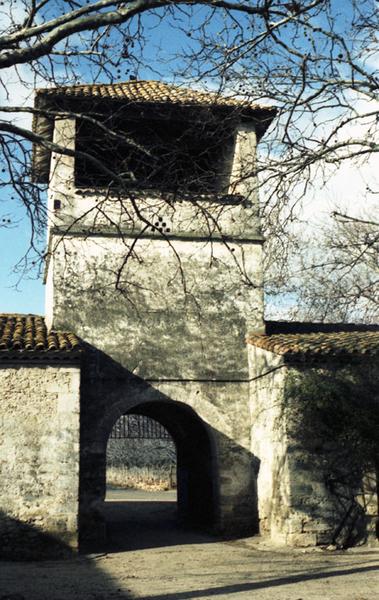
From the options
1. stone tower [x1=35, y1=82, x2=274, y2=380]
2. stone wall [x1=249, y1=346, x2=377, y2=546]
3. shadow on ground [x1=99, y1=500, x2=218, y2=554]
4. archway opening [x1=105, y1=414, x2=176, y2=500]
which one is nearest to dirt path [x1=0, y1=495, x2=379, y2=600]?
shadow on ground [x1=99, y1=500, x2=218, y2=554]

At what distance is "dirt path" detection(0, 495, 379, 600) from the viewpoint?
789 centimetres

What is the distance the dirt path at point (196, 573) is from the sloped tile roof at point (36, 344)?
3138 mm

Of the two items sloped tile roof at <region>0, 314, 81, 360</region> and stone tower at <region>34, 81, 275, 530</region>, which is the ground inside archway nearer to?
stone tower at <region>34, 81, 275, 530</region>

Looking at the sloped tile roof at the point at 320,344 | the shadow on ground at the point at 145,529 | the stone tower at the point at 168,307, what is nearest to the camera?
the sloped tile roof at the point at 320,344

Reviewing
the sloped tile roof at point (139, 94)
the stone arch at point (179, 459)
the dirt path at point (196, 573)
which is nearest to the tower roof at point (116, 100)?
the sloped tile roof at point (139, 94)

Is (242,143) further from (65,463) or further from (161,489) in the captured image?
(161,489)

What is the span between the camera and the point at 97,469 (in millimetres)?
12375

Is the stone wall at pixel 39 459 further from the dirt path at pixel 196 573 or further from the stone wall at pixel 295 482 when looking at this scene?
the stone wall at pixel 295 482

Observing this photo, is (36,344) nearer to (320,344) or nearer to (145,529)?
(320,344)

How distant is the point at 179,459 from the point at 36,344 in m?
6.22

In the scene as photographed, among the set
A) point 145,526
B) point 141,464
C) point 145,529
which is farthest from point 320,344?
point 141,464

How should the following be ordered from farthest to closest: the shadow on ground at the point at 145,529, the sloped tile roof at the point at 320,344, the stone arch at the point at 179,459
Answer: the shadow on ground at the point at 145,529
the stone arch at the point at 179,459
the sloped tile roof at the point at 320,344

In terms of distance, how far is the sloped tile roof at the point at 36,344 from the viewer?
37.9ft

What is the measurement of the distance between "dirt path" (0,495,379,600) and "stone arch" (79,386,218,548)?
768 millimetres
